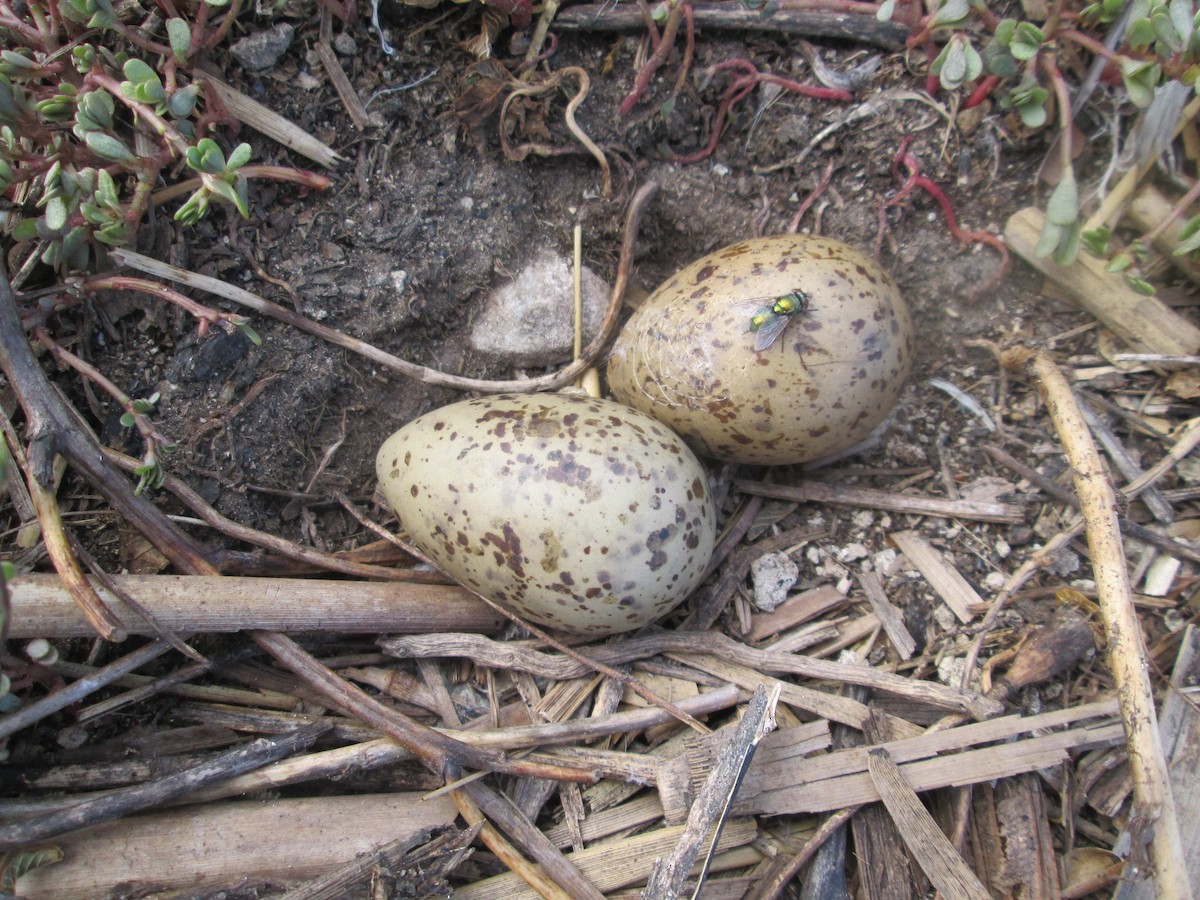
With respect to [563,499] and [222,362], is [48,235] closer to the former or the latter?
[222,362]

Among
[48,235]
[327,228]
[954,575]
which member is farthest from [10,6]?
[954,575]

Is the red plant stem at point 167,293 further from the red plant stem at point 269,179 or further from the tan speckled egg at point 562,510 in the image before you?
the tan speckled egg at point 562,510

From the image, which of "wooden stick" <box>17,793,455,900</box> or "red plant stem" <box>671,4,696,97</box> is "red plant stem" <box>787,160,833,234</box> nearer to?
"red plant stem" <box>671,4,696,97</box>

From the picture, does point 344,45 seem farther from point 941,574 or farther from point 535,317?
point 941,574

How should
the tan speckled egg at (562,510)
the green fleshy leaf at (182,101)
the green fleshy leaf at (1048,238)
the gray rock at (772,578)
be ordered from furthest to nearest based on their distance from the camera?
the gray rock at (772,578) → the green fleshy leaf at (1048,238) → the tan speckled egg at (562,510) → the green fleshy leaf at (182,101)

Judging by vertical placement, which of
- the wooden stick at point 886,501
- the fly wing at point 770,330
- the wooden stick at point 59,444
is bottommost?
Answer: the wooden stick at point 886,501

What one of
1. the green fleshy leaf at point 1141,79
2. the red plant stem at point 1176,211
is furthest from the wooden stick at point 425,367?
the red plant stem at point 1176,211
